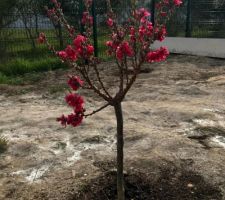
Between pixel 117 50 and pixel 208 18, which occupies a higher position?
pixel 208 18

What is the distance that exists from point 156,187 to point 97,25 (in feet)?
24.8

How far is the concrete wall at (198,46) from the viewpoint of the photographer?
1068 cm

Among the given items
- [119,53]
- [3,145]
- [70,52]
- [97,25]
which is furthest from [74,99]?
[97,25]

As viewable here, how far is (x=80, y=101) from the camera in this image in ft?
8.86

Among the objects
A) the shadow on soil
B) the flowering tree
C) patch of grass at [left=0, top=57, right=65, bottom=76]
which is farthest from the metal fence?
the flowering tree

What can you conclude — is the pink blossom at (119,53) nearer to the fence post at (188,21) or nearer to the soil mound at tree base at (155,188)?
the soil mound at tree base at (155,188)

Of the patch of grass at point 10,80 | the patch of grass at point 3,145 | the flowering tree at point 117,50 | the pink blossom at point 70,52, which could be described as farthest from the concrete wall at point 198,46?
the pink blossom at point 70,52

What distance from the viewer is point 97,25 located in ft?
34.3

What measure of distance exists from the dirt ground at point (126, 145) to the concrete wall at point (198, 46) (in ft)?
11.8

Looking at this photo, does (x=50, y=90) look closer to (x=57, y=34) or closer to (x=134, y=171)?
(x=57, y=34)

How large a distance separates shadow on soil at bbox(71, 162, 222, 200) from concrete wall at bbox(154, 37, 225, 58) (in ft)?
24.7

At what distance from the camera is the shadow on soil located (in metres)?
3.37

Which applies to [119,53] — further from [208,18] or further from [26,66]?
[208,18]

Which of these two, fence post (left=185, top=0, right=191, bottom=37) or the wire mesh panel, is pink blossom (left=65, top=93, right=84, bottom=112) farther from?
fence post (left=185, top=0, right=191, bottom=37)
